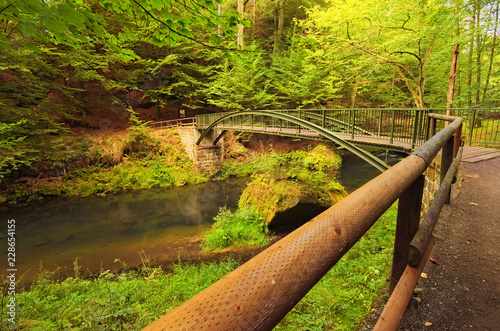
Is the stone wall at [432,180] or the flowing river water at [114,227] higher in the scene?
the stone wall at [432,180]

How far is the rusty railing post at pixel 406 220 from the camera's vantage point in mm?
1408

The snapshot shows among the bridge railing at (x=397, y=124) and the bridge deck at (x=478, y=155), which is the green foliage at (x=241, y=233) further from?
the bridge deck at (x=478, y=155)

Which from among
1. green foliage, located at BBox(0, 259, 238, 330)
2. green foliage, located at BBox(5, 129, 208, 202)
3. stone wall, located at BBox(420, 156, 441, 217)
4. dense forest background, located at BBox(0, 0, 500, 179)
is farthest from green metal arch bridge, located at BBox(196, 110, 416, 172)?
green foliage, located at BBox(0, 259, 238, 330)

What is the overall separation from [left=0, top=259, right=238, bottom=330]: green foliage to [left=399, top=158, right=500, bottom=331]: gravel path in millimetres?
3506

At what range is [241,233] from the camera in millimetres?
8766

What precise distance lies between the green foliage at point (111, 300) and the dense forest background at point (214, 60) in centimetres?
362

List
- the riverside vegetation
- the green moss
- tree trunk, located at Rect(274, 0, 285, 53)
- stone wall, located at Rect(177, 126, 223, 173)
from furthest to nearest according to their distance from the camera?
tree trunk, located at Rect(274, 0, 285, 53)
stone wall, located at Rect(177, 126, 223, 173)
the green moss
the riverside vegetation

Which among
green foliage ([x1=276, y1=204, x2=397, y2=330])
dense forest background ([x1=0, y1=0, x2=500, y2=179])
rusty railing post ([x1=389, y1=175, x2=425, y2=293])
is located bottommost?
green foliage ([x1=276, y1=204, x2=397, y2=330])

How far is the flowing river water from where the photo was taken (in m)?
7.98

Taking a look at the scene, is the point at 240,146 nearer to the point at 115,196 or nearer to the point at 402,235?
the point at 115,196

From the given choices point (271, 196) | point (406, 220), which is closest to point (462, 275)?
point (406, 220)

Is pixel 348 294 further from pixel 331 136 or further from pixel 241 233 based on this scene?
pixel 331 136

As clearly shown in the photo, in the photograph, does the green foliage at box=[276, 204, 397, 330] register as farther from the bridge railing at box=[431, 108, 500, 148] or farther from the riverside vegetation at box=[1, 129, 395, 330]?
the bridge railing at box=[431, 108, 500, 148]

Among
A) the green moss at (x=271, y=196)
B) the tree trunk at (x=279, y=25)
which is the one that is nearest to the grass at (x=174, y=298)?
the green moss at (x=271, y=196)
